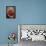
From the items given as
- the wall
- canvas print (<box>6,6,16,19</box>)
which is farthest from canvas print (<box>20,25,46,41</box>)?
canvas print (<box>6,6,16,19</box>)

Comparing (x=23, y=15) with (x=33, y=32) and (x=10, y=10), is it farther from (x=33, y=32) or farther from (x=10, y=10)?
(x=33, y=32)

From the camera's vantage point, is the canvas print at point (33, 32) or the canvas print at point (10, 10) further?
the canvas print at point (10, 10)

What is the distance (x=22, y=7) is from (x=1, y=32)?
3.10 ft

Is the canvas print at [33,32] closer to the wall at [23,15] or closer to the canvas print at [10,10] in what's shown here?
the wall at [23,15]

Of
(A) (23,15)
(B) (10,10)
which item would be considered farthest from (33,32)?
(B) (10,10)

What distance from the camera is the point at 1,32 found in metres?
3.81

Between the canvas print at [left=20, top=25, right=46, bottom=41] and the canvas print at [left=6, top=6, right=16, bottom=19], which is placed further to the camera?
the canvas print at [left=6, top=6, right=16, bottom=19]

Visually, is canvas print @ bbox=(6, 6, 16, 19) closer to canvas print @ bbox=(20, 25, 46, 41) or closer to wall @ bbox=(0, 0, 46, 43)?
wall @ bbox=(0, 0, 46, 43)

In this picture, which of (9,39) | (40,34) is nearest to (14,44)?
(9,39)

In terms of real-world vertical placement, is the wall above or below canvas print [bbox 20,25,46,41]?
above

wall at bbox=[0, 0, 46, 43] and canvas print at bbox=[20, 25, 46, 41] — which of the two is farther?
wall at bbox=[0, 0, 46, 43]

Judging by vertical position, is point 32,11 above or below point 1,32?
above

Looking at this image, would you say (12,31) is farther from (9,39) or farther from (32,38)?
(32,38)

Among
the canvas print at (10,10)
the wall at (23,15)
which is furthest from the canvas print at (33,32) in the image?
the canvas print at (10,10)
